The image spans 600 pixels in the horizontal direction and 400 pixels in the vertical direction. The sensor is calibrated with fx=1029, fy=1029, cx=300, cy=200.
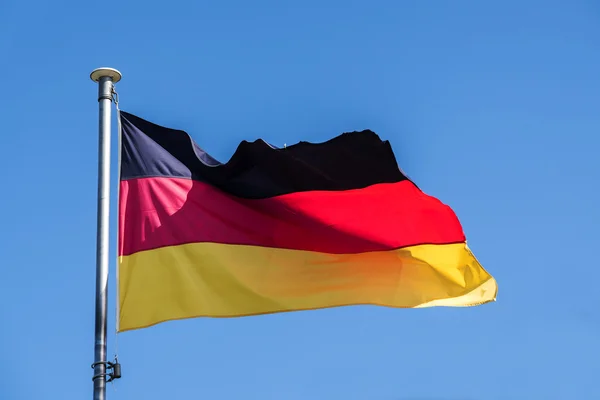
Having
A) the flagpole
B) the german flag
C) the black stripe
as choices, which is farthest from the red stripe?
the flagpole

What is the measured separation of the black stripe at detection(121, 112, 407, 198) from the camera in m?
15.7

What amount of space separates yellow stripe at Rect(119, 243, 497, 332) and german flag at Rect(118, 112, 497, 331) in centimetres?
2

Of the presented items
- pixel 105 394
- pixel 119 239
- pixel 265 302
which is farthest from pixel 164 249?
pixel 105 394

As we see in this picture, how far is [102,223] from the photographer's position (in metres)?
13.5

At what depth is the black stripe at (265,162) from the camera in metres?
15.7

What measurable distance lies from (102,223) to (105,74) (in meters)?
2.34

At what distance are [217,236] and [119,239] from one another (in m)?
1.61

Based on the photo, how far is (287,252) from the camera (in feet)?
52.7

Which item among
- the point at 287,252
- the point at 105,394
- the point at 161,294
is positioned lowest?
the point at 105,394

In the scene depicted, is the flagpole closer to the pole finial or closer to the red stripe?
the pole finial

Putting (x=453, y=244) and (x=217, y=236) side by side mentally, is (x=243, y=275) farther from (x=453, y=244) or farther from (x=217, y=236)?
(x=453, y=244)

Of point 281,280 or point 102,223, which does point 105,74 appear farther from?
point 281,280

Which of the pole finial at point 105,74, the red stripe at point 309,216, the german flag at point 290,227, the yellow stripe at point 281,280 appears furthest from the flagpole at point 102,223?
the red stripe at point 309,216

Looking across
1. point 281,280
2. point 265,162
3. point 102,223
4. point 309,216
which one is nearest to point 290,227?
point 309,216
